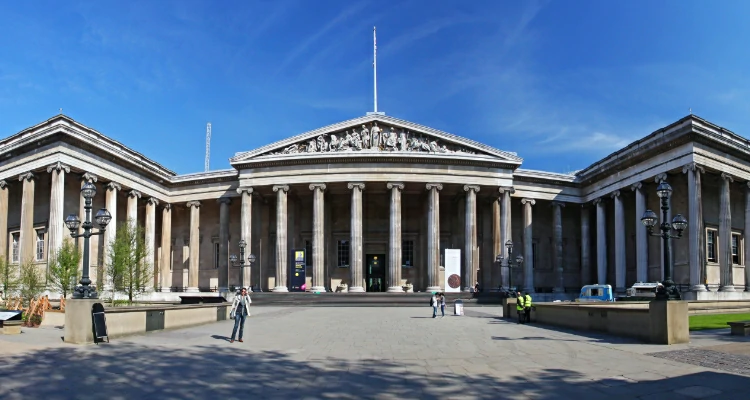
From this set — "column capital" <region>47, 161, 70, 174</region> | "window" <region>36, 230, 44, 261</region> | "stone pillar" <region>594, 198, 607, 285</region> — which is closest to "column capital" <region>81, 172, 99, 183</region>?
"column capital" <region>47, 161, 70, 174</region>

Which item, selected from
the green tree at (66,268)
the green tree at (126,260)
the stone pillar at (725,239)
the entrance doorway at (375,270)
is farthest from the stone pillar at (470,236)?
the green tree at (66,268)

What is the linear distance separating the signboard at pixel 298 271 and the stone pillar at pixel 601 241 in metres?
26.6

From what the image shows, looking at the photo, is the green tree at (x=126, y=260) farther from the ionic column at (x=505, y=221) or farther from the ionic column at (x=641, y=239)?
the ionic column at (x=641, y=239)

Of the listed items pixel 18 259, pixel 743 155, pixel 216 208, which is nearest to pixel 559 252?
pixel 743 155

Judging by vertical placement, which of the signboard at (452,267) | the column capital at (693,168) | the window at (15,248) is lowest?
the signboard at (452,267)

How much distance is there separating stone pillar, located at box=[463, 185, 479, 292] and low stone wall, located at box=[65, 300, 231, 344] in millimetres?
27368

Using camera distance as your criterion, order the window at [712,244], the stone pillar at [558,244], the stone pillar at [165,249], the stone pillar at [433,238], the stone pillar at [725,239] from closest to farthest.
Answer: the stone pillar at [725,239] → the window at [712,244] → the stone pillar at [433,238] → the stone pillar at [558,244] → the stone pillar at [165,249]

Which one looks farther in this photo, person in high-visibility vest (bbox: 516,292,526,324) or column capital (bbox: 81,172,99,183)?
column capital (bbox: 81,172,99,183)

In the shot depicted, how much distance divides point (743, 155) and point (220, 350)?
41.7 m

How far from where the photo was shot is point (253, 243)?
59688 mm

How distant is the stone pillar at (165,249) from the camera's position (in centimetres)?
6016

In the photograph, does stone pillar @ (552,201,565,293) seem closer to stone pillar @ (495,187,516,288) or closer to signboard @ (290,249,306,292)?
stone pillar @ (495,187,516,288)

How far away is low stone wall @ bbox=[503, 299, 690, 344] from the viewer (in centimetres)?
1777

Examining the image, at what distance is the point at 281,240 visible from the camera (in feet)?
172
